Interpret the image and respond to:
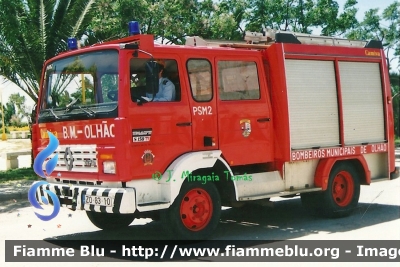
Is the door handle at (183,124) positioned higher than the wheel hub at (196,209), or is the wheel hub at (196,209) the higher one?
the door handle at (183,124)

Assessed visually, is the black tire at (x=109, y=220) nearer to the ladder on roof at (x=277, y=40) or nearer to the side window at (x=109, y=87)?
the side window at (x=109, y=87)

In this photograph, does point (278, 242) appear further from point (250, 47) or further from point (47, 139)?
point (47, 139)

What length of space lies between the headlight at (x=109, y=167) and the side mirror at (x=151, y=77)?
96cm

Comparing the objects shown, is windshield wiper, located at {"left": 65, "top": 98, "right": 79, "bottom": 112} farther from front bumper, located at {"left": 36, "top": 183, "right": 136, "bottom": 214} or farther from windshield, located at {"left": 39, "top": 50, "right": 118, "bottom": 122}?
front bumper, located at {"left": 36, "top": 183, "right": 136, "bottom": 214}

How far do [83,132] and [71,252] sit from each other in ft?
4.95

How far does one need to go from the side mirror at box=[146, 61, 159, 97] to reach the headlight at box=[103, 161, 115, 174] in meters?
0.96

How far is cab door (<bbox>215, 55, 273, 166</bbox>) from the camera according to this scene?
297 inches

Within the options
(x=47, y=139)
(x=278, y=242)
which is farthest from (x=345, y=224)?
(x=47, y=139)

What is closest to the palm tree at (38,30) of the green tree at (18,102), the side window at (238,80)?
the side window at (238,80)

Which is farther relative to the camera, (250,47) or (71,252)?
(250,47)

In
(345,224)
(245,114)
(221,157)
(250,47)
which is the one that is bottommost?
(345,224)

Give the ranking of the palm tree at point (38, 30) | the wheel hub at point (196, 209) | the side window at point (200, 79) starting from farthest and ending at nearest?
the palm tree at point (38, 30), the side window at point (200, 79), the wheel hub at point (196, 209)

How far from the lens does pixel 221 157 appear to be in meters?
7.44

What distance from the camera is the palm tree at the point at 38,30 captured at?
1625cm
